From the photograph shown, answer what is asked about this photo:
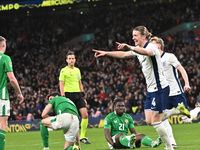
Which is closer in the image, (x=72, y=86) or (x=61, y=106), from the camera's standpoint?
(x=61, y=106)

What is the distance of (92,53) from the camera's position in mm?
29359

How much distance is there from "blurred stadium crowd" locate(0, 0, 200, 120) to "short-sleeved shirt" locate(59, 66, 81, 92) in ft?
34.0

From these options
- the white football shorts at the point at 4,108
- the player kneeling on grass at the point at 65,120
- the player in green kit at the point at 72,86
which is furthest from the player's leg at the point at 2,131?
the player in green kit at the point at 72,86

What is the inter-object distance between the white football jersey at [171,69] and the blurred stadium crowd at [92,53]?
11.5 m

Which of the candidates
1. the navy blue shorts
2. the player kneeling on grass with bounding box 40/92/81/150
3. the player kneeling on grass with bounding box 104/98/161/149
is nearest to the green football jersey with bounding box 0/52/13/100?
the player kneeling on grass with bounding box 40/92/81/150

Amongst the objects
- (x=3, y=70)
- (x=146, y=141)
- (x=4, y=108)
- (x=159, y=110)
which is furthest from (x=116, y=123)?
(x=3, y=70)

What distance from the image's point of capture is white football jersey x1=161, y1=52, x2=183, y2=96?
8.50 meters

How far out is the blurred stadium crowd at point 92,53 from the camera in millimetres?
22672

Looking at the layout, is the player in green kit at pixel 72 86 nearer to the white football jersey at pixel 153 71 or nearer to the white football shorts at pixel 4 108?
the white football jersey at pixel 153 71

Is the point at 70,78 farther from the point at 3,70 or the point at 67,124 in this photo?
the point at 3,70

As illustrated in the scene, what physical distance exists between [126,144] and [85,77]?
18468 millimetres

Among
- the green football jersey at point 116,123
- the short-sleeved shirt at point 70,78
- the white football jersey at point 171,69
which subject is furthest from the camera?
the short-sleeved shirt at point 70,78

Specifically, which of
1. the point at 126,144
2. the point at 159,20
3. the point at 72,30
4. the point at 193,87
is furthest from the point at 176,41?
the point at 126,144

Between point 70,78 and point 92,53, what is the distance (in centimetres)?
1873
